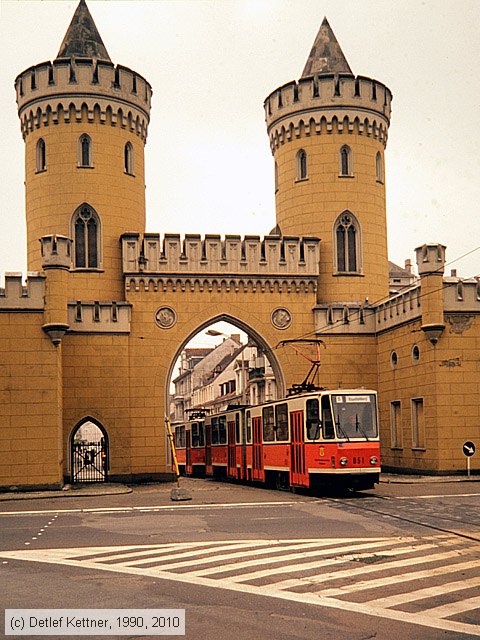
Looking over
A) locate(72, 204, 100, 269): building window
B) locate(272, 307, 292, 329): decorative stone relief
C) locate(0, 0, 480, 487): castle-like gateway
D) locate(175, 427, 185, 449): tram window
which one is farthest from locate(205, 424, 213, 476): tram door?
locate(72, 204, 100, 269): building window

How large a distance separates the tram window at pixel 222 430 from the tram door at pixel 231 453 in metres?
0.80

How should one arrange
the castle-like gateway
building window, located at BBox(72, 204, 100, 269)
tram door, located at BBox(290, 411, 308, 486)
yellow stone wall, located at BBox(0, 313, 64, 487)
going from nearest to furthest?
tram door, located at BBox(290, 411, 308, 486), yellow stone wall, located at BBox(0, 313, 64, 487), the castle-like gateway, building window, located at BBox(72, 204, 100, 269)

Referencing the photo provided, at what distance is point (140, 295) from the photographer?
128 feet

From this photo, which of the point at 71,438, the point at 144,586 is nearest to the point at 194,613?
the point at 144,586

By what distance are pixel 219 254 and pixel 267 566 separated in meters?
27.1

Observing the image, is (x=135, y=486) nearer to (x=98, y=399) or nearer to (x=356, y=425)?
(x=98, y=399)

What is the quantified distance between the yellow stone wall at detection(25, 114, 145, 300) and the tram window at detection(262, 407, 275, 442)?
11305 mm

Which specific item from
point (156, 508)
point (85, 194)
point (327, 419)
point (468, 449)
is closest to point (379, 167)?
point (85, 194)

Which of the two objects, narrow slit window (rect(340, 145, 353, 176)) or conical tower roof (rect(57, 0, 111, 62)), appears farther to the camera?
narrow slit window (rect(340, 145, 353, 176))

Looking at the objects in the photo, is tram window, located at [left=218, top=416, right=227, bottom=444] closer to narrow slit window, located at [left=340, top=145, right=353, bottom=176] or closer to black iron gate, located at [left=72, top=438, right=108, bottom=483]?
Answer: black iron gate, located at [left=72, top=438, right=108, bottom=483]

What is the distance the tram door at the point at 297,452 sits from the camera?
2783cm

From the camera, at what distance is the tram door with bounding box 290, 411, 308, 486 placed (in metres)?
27.8
